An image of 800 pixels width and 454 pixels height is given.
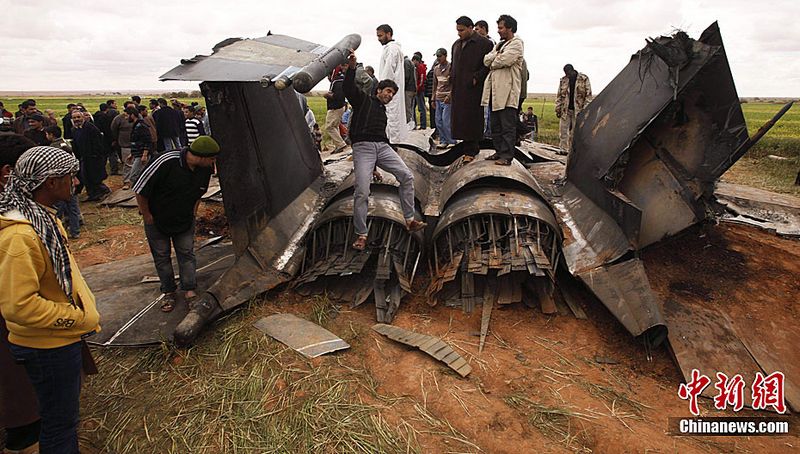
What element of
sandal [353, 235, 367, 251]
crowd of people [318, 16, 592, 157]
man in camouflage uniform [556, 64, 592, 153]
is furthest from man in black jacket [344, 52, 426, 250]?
man in camouflage uniform [556, 64, 592, 153]

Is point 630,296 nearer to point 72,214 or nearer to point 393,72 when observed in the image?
point 393,72

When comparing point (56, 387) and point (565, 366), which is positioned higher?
point (56, 387)

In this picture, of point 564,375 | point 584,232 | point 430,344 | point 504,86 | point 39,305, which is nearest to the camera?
point 39,305

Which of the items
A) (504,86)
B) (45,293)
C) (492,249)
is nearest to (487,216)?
(492,249)

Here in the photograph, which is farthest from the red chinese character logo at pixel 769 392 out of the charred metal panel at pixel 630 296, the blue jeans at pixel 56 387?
the blue jeans at pixel 56 387

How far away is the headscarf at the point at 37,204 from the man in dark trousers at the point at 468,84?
219 inches

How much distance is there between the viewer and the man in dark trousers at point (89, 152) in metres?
9.93

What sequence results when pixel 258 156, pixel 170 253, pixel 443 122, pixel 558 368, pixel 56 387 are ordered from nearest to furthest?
pixel 56 387, pixel 558 368, pixel 170 253, pixel 258 156, pixel 443 122

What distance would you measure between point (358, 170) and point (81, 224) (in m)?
6.67

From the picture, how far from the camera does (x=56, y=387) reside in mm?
2590

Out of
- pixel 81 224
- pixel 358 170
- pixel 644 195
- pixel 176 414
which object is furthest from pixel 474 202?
pixel 81 224

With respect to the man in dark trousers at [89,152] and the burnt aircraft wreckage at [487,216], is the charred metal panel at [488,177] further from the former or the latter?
the man in dark trousers at [89,152]

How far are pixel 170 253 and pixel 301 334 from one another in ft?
5.53

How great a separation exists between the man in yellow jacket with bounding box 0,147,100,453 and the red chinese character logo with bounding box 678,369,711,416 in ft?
14.4
